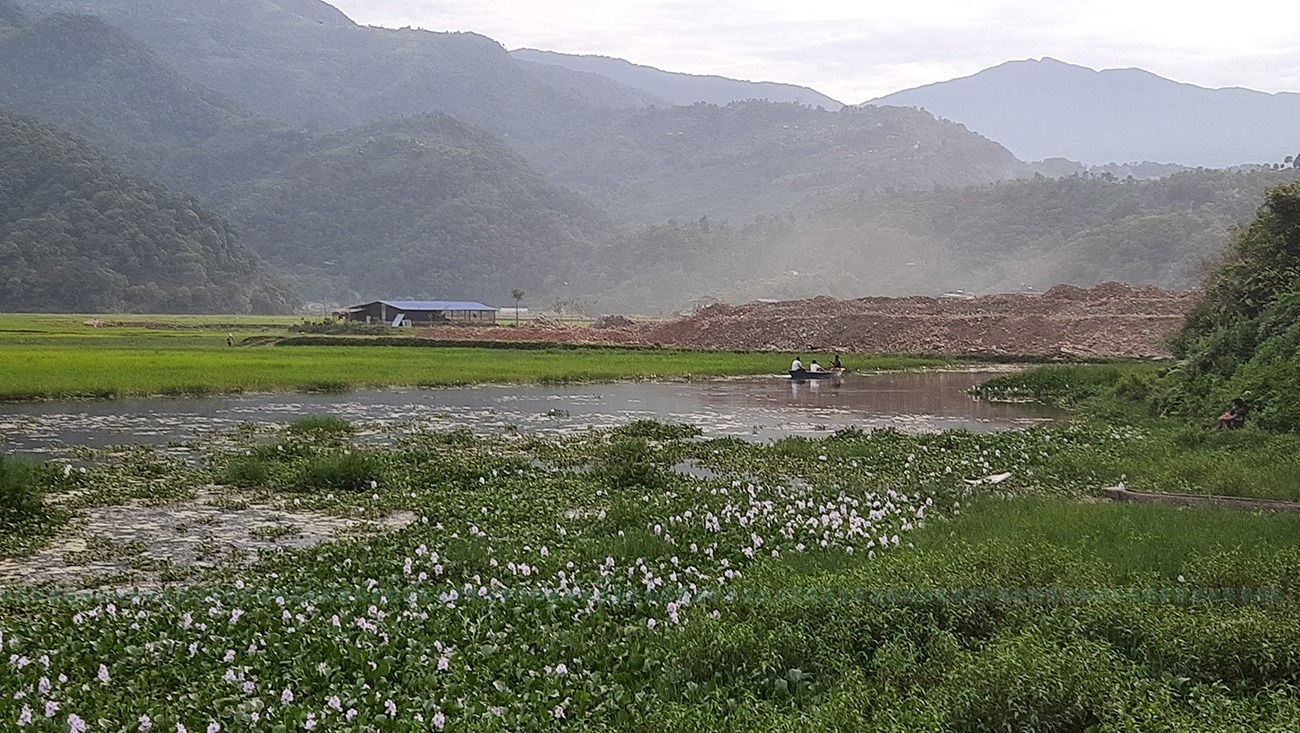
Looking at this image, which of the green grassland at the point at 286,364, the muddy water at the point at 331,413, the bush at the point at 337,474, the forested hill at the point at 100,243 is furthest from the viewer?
the forested hill at the point at 100,243

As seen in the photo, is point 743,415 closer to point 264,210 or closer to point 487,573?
point 487,573

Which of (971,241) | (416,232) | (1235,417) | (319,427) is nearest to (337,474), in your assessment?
(319,427)

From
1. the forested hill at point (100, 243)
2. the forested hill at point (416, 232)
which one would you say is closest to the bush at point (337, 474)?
the forested hill at point (100, 243)

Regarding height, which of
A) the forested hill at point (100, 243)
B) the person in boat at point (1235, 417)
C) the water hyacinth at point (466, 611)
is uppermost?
the forested hill at point (100, 243)

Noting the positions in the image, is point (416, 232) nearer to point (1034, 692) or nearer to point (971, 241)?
point (971, 241)

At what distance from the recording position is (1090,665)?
633cm

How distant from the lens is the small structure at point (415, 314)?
9044 cm

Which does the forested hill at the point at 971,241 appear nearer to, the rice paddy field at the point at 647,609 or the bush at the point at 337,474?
the bush at the point at 337,474

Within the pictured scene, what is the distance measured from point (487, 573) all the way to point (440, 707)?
11.3 ft

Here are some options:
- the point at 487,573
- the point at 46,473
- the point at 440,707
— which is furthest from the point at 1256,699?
the point at 46,473

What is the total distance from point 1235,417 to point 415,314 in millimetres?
78064

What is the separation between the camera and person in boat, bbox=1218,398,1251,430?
19234 mm

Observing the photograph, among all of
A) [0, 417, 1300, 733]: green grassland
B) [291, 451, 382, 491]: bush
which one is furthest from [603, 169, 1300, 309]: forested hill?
[0, 417, 1300, 733]: green grassland

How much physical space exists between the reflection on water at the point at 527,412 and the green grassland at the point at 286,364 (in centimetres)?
182
